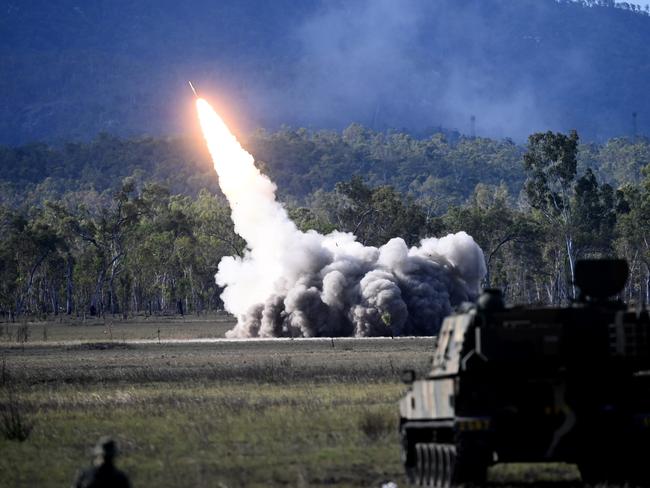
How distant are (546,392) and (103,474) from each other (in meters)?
7.40

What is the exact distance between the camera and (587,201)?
103 metres

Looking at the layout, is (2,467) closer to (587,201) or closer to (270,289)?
(270,289)

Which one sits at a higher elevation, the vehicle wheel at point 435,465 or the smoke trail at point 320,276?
the smoke trail at point 320,276

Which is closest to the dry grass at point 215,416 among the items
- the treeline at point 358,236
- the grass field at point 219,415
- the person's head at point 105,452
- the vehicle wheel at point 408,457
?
the grass field at point 219,415

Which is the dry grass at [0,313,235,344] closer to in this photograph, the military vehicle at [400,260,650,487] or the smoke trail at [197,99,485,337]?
the smoke trail at [197,99,485,337]

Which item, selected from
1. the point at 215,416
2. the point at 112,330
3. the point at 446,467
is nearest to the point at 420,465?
the point at 446,467

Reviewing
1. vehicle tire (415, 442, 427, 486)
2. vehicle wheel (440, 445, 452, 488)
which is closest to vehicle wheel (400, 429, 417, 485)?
vehicle tire (415, 442, 427, 486)

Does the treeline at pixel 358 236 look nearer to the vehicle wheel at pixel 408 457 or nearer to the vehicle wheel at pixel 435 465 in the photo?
the vehicle wheel at pixel 408 457

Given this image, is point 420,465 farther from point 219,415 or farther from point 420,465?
point 219,415

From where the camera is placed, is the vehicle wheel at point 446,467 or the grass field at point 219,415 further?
the grass field at point 219,415

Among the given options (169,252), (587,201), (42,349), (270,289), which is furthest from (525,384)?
(169,252)

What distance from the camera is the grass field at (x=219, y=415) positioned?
2103 cm

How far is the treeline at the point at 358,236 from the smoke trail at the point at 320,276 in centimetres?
2414

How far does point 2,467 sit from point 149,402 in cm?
1085
